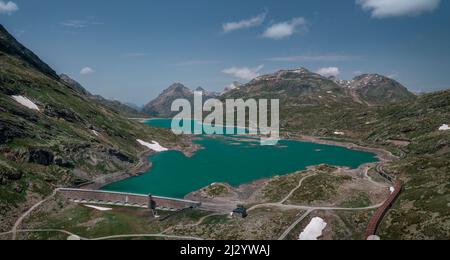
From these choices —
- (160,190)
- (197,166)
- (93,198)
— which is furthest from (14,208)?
(197,166)

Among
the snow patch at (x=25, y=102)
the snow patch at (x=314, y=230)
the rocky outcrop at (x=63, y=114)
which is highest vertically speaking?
the snow patch at (x=25, y=102)

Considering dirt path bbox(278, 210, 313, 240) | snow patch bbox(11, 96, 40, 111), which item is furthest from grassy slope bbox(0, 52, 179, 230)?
dirt path bbox(278, 210, 313, 240)

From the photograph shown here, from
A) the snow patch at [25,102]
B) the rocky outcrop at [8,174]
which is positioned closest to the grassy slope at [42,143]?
the rocky outcrop at [8,174]

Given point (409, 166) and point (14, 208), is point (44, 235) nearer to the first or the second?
point (14, 208)

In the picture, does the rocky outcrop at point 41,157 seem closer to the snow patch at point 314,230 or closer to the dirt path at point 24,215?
the dirt path at point 24,215

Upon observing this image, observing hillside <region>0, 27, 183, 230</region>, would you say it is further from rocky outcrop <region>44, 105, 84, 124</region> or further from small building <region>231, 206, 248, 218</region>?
small building <region>231, 206, 248, 218</region>
